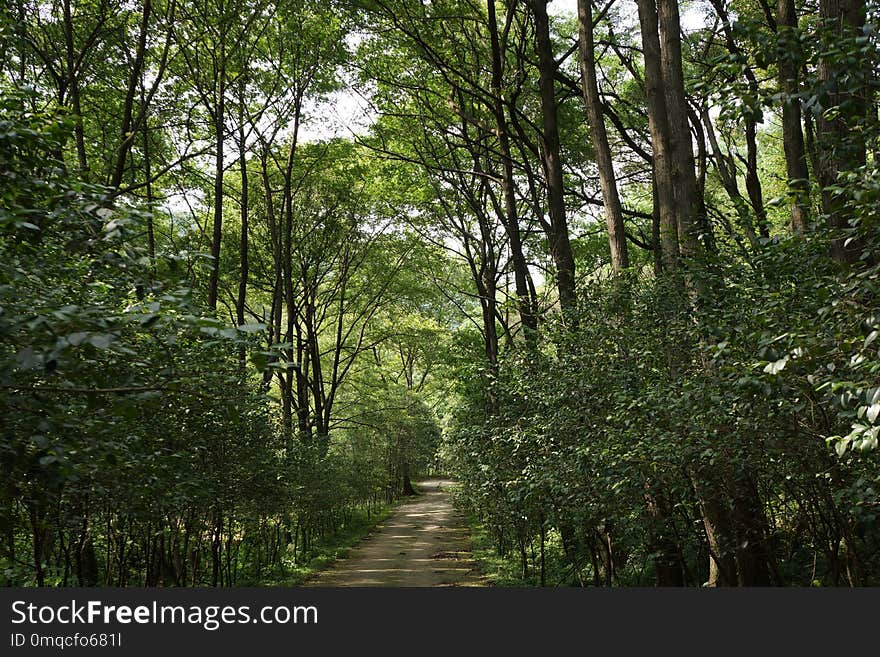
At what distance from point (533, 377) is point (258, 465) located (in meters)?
4.09

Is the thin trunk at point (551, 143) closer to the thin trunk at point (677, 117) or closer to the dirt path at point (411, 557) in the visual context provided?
the thin trunk at point (677, 117)

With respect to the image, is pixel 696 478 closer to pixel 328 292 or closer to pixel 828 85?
pixel 828 85

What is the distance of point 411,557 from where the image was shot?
14781mm

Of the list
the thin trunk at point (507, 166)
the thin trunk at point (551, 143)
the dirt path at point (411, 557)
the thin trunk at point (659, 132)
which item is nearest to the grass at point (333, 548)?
the dirt path at point (411, 557)

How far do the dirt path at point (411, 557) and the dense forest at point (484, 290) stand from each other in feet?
3.71

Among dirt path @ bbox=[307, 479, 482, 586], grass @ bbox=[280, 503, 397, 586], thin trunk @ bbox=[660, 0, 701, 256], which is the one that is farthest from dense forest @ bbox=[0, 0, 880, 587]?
dirt path @ bbox=[307, 479, 482, 586]

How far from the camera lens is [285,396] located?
16922 mm

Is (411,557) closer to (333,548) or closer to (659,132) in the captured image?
(333,548)

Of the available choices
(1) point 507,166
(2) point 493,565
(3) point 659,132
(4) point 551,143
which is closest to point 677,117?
(3) point 659,132

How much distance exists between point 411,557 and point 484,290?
29.0 feet

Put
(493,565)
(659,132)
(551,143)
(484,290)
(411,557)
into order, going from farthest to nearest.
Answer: (484,290)
(411,557)
(493,565)
(551,143)
(659,132)

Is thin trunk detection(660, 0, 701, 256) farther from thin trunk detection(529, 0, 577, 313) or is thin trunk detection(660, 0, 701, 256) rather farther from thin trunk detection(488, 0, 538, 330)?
thin trunk detection(488, 0, 538, 330)

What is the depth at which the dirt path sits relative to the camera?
39.0ft

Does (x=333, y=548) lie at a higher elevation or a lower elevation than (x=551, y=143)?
lower
